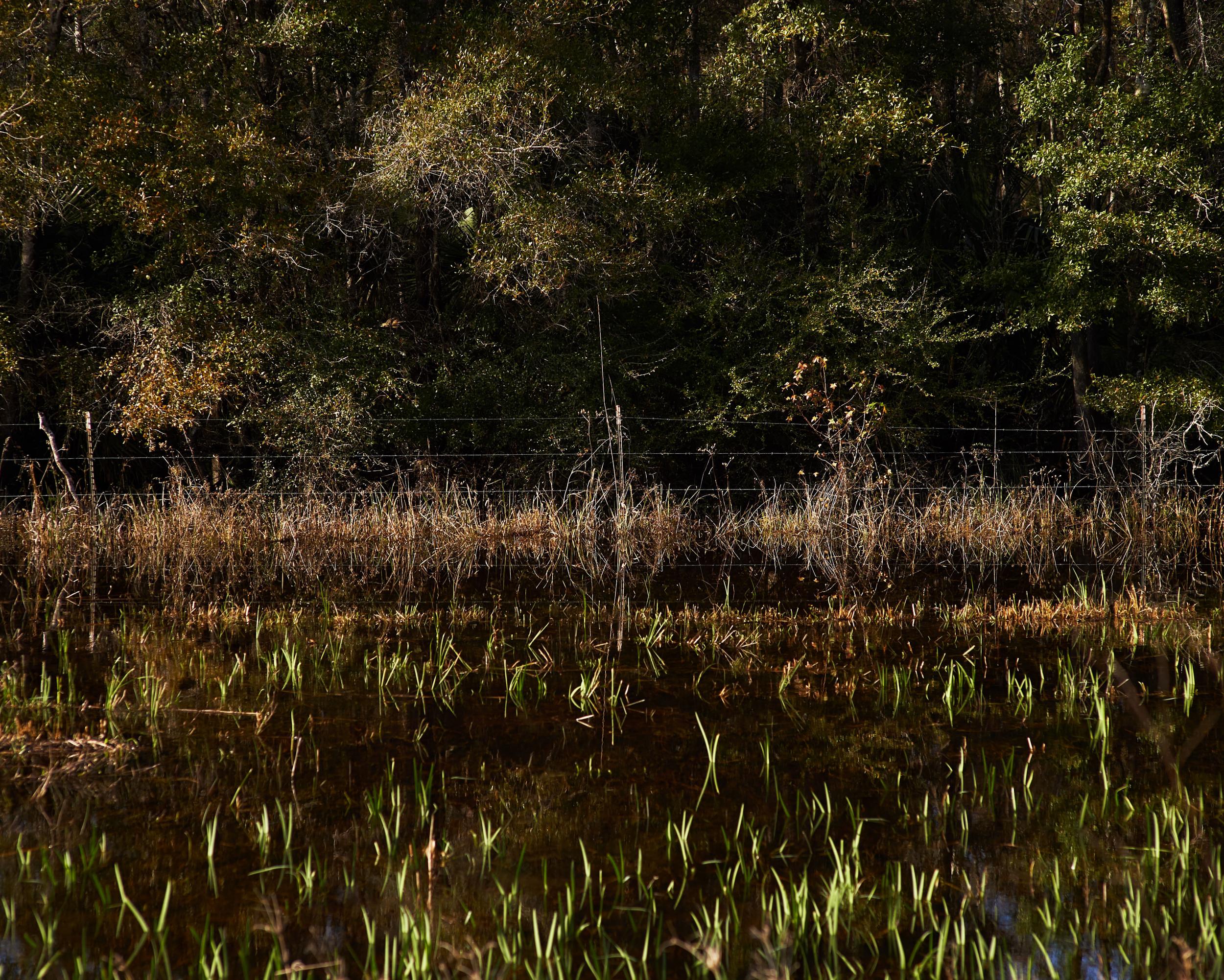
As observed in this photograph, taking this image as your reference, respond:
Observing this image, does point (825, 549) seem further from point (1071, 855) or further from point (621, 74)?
point (621, 74)

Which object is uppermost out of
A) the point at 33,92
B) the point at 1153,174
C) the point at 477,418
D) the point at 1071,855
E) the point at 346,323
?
the point at 33,92

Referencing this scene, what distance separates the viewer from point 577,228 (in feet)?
38.3

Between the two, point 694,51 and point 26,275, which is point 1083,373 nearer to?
point 694,51

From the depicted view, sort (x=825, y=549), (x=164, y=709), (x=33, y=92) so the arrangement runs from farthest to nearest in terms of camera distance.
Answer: (x=33, y=92) → (x=825, y=549) → (x=164, y=709)

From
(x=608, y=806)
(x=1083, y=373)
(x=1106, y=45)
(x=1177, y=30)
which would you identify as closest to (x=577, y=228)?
(x=1083, y=373)

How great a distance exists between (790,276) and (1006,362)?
3.70 metres

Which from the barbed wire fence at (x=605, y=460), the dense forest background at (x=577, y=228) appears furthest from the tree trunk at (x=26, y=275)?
the barbed wire fence at (x=605, y=460)

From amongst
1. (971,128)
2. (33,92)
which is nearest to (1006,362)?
(971,128)

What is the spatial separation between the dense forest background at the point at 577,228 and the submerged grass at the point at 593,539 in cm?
198

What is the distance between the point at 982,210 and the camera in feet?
48.6

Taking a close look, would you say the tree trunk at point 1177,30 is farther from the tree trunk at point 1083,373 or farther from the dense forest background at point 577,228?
the tree trunk at point 1083,373

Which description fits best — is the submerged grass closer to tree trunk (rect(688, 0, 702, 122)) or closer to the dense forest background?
the dense forest background

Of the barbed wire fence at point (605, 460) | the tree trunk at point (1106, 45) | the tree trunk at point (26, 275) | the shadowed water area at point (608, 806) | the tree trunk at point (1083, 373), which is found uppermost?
the tree trunk at point (1106, 45)

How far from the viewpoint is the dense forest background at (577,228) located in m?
11.4
